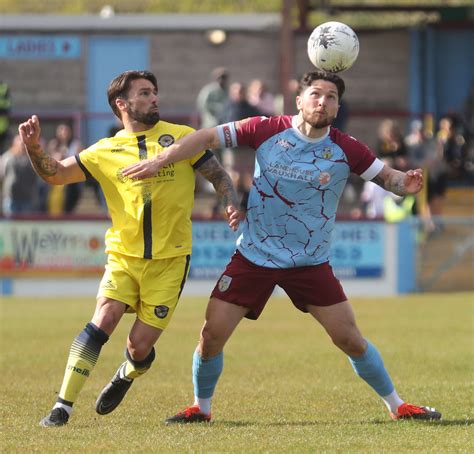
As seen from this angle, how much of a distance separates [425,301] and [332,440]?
474 inches

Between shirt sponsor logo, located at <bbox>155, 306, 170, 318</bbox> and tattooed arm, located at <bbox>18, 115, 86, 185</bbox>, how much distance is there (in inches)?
39.4

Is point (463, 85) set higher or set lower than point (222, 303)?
higher

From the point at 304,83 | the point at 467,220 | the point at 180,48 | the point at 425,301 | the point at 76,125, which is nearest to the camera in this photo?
the point at 304,83

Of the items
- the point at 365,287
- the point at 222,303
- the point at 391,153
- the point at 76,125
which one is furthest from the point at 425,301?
the point at 222,303

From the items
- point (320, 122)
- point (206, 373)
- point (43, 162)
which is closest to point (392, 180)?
point (320, 122)

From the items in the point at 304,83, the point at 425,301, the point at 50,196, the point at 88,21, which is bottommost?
the point at 425,301

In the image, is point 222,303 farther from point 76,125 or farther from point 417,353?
point 76,125

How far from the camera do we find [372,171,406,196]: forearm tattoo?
784 cm

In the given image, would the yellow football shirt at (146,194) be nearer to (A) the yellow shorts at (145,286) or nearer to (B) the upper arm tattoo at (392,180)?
(A) the yellow shorts at (145,286)

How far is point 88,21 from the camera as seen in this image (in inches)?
1081

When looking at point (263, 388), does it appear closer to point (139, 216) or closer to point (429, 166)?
point (139, 216)

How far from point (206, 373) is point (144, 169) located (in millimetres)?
1485

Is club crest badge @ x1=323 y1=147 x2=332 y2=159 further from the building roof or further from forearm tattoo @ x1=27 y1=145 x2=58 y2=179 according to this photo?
the building roof

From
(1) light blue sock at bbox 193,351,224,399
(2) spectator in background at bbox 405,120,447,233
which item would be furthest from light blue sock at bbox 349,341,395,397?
(2) spectator in background at bbox 405,120,447,233
